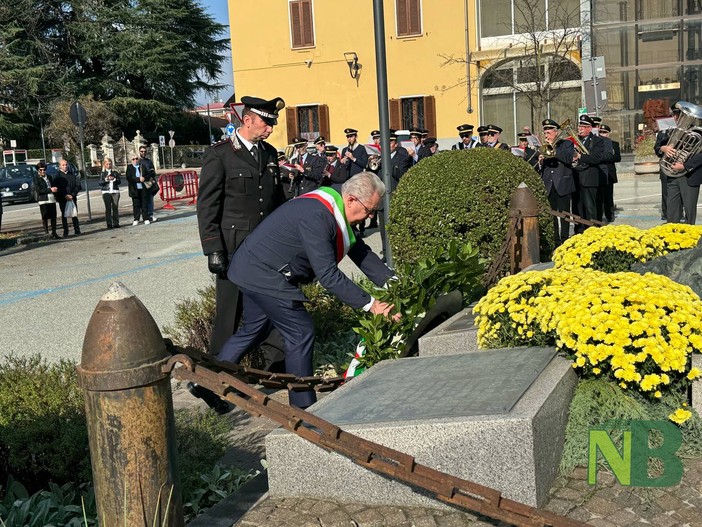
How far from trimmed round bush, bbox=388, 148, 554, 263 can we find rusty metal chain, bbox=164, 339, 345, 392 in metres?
3.05

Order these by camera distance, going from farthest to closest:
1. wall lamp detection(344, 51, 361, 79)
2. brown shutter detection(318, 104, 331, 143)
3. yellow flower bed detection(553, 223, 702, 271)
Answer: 1. brown shutter detection(318, 104, 331, 143)
2. wall lamp detection(344, 51, 361, 79)
3. yellow flower bed detection(553, 223, 702, 271)

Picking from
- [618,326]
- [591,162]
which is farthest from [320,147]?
[618,326]

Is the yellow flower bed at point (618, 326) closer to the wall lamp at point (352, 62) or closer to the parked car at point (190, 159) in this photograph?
the wall lamp at point (352, 62)

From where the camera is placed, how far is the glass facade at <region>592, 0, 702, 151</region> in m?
28.5

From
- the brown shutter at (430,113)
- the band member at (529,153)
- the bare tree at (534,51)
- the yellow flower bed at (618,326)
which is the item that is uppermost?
the bare tree at (534,51)

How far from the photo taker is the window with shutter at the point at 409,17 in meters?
36.1

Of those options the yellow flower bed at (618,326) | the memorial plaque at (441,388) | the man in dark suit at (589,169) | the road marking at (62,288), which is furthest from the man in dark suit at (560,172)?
the memorial plaque at (441,388)

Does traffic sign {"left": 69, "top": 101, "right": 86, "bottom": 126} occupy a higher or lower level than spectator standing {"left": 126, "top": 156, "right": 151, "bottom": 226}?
higher

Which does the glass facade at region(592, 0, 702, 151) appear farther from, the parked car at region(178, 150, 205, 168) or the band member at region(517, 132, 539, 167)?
the parked car at region(178, 150, 205, 168)

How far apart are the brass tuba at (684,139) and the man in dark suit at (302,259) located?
630 centimetres

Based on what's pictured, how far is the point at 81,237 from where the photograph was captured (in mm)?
18266

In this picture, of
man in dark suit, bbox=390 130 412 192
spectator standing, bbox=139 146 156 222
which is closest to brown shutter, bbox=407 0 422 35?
spectator standing, bbox=139 146 156 222

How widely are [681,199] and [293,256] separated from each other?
7.05 meters

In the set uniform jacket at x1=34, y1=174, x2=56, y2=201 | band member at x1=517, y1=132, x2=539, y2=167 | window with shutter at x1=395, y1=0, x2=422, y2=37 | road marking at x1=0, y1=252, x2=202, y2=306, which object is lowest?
road marking at x1=0, y1=252, x2=202, y2=306
